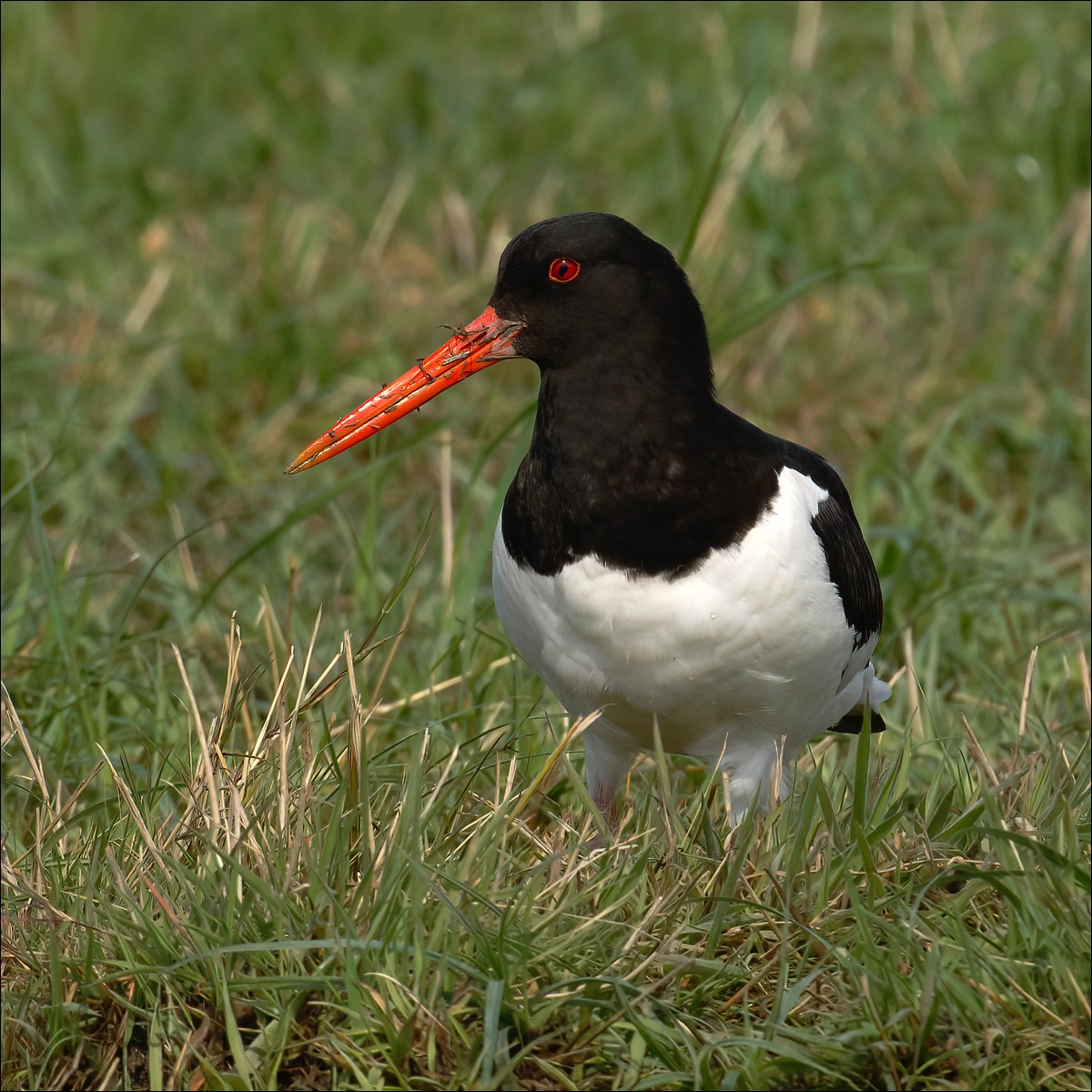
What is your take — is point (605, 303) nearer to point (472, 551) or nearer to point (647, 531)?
point (647, 531)

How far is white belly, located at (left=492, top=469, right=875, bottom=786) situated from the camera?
331 centimetres

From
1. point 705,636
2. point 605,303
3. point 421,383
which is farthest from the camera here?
point 421,383

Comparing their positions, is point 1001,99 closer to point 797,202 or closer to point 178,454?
point 797,202

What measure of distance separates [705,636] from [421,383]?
0.89 meters

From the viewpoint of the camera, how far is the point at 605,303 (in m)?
3.50

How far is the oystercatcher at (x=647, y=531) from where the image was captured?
10.9 feet

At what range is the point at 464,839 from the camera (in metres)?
3.10

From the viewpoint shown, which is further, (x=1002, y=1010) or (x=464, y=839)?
(x=464, y=839)

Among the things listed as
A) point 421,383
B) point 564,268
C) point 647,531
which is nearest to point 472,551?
point 421,383

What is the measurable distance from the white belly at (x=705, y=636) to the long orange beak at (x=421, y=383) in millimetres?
396

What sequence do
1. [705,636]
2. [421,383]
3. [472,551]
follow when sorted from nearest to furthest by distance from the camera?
1. [705,636]
2. [421,383]
3. [472,551]

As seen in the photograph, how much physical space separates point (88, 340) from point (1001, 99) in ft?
13.8

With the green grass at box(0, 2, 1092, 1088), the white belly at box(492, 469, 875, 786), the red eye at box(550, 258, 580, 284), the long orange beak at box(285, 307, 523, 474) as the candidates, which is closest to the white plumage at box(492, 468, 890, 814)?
the white belly at box(492, 469, 875, 786)

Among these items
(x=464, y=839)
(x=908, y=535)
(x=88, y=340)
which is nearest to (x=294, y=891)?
(x=464, y=839)
